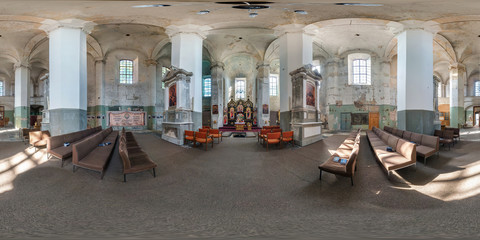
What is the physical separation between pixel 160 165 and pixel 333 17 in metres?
9.63

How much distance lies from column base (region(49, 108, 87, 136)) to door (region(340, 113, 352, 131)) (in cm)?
1762

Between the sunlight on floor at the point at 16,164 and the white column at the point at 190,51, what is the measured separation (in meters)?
5.74

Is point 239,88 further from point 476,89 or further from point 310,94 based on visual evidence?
point 476,89

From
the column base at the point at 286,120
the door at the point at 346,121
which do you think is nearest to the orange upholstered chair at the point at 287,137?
the column base at the point at 286,120

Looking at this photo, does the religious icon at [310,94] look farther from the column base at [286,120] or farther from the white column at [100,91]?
the white column at [100,91]

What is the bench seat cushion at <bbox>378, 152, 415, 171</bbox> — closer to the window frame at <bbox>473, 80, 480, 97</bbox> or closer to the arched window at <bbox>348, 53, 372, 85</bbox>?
the arched window at <bbox>348, 53, 372, 85</bbox>

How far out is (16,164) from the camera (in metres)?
→ 5.24

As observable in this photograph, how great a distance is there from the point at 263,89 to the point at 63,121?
43.5 ft

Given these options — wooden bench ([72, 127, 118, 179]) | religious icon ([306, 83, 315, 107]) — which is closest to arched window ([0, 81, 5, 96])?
wooden bench ([72, 127, 118, 179])

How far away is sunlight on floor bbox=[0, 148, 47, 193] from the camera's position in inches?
158

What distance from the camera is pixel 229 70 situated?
2208 cm

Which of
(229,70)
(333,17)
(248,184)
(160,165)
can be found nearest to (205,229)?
(248,184)

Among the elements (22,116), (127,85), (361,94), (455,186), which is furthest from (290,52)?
(22,116)

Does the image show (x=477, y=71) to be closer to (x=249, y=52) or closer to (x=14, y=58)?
(x=249, y=52)
